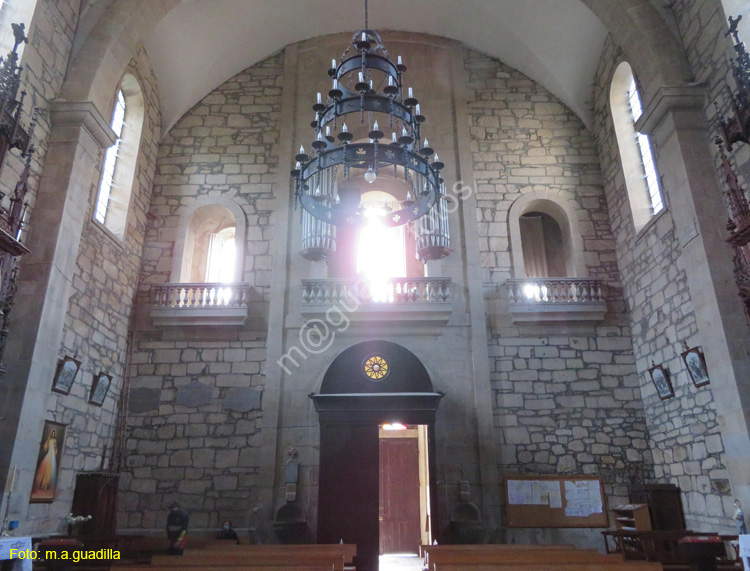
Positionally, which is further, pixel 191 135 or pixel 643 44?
pixel 191 135

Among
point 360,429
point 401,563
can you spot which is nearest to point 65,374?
point 360,429

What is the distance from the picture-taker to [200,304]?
9.91m

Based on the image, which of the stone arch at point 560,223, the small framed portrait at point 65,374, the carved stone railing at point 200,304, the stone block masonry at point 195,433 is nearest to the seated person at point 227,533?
the stone block masonry at point 195,433

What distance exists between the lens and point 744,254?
6.05m

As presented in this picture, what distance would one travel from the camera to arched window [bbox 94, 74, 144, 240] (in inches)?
381

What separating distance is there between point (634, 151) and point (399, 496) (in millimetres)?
8875

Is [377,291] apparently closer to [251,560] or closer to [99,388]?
[99,388]

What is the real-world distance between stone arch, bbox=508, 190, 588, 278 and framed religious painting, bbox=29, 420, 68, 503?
781cm

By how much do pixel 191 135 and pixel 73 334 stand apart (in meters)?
5.21

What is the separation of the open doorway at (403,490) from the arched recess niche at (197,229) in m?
5.47

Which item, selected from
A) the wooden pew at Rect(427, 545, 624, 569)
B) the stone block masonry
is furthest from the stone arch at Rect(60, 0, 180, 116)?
the wooden pew at Rect(427, 545, 624, 569)

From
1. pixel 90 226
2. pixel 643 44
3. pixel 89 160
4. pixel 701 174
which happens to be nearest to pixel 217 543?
pixel 90 226

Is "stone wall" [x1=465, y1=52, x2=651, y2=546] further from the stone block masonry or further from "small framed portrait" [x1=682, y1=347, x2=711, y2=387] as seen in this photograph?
the stone block masonry

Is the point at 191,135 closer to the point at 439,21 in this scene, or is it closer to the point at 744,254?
the point at 439,21
